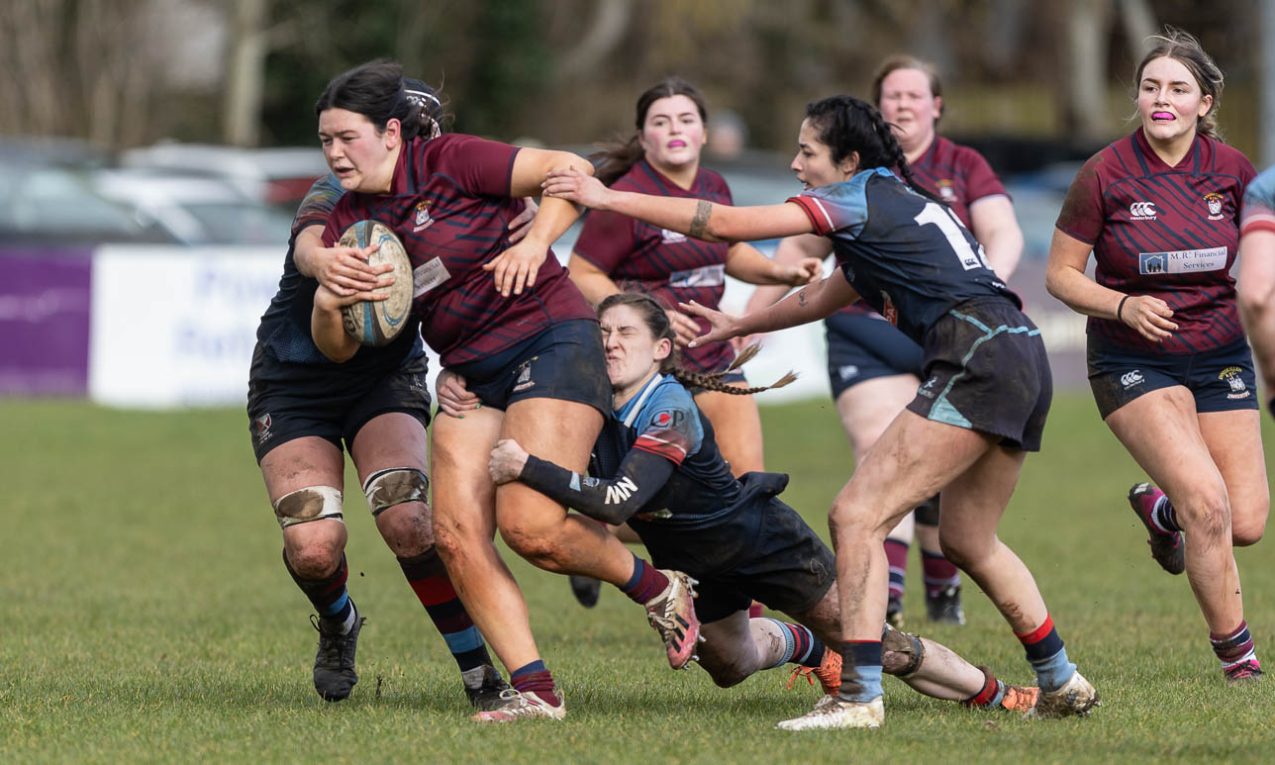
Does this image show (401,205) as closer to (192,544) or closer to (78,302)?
(192,544)

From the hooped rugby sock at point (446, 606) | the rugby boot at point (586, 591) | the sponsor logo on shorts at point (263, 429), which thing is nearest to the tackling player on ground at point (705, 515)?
the hooped rugby sock at point (446, 606)

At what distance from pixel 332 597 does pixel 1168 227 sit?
3166 mm

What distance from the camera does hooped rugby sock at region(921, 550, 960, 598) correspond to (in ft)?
30.1

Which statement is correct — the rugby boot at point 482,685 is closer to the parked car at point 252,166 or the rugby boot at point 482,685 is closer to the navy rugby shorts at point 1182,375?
the navy rugby shorts at point 1182,375

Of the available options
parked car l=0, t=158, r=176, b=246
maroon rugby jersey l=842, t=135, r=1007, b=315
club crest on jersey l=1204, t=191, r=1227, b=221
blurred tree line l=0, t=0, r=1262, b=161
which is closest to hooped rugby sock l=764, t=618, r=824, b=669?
club crest on jersey l=1204, t=191, r=1227, b=221

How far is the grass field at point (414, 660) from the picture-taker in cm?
580

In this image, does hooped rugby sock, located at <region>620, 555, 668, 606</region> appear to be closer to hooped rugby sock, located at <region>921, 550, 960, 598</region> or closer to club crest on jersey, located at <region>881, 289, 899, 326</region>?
club crest on jersey, located at <region>881, 289, 899, 326</region>

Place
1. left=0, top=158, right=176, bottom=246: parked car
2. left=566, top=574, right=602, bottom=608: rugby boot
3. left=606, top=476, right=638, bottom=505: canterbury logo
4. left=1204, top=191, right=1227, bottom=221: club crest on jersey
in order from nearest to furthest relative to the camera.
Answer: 1. left=606, top=476, right=638, bottom=505: canterbury logo
2. left=1204, top=191, right=1227, bottom=221: club crest on jersey
3. left=566, top=574, right=602, bottom=608: rugby boot
4. left=0, top=158, right=176, bottom=246: parked car

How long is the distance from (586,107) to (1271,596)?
2655 centimetres

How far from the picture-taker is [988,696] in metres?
6.48

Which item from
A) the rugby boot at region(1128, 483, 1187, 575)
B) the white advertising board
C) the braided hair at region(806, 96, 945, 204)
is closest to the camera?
the braided hair at region(806, 96, 945, 204)

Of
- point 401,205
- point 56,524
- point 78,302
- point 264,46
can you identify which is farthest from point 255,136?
point 401,205

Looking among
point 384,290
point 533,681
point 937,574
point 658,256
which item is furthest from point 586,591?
point 384,290

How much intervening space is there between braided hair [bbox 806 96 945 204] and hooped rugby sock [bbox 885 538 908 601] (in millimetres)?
2902
